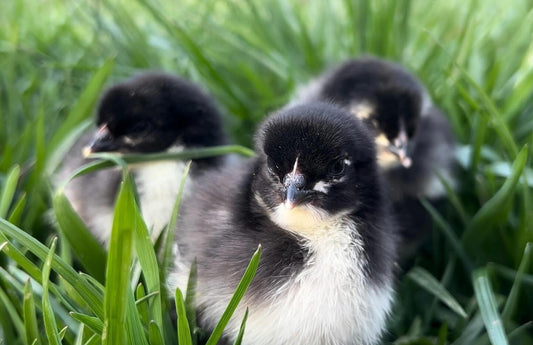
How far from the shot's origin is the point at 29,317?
144cm

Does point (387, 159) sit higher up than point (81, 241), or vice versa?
point (81, 241)

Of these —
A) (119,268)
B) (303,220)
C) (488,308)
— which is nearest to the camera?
(119,268)

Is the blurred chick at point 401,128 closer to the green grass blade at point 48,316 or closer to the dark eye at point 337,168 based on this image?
the dark eye at point 337,168

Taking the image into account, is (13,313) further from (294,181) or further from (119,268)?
(294,181)

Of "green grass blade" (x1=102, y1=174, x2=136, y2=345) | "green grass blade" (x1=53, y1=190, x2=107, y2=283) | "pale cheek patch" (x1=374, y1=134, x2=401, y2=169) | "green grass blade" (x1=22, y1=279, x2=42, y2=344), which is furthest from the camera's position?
"pale cheek patch" (x1=374, y1=134, x2=401, y2=169)

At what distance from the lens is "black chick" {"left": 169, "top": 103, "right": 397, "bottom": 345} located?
1.46m

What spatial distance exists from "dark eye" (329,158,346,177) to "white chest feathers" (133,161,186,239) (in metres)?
0.65

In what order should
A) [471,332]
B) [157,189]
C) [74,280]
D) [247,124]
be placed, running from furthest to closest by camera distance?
[247,124]
[157,189]
[471,332]
[74,280]

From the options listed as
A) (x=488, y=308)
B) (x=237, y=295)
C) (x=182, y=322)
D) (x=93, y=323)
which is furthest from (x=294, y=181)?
(x=488, y=308)

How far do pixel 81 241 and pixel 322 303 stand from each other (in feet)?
2.31

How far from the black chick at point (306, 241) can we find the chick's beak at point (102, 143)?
58 centimetres

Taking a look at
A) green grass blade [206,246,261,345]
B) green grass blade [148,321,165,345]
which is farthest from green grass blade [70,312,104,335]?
green grass blade [206,246,261,345]

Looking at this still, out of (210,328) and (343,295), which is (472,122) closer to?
(343,295)

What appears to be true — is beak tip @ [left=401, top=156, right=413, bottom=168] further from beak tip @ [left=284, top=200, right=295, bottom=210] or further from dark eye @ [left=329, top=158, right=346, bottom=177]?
beak tip @ [left=284, top=200, right=295, bottom=210]
